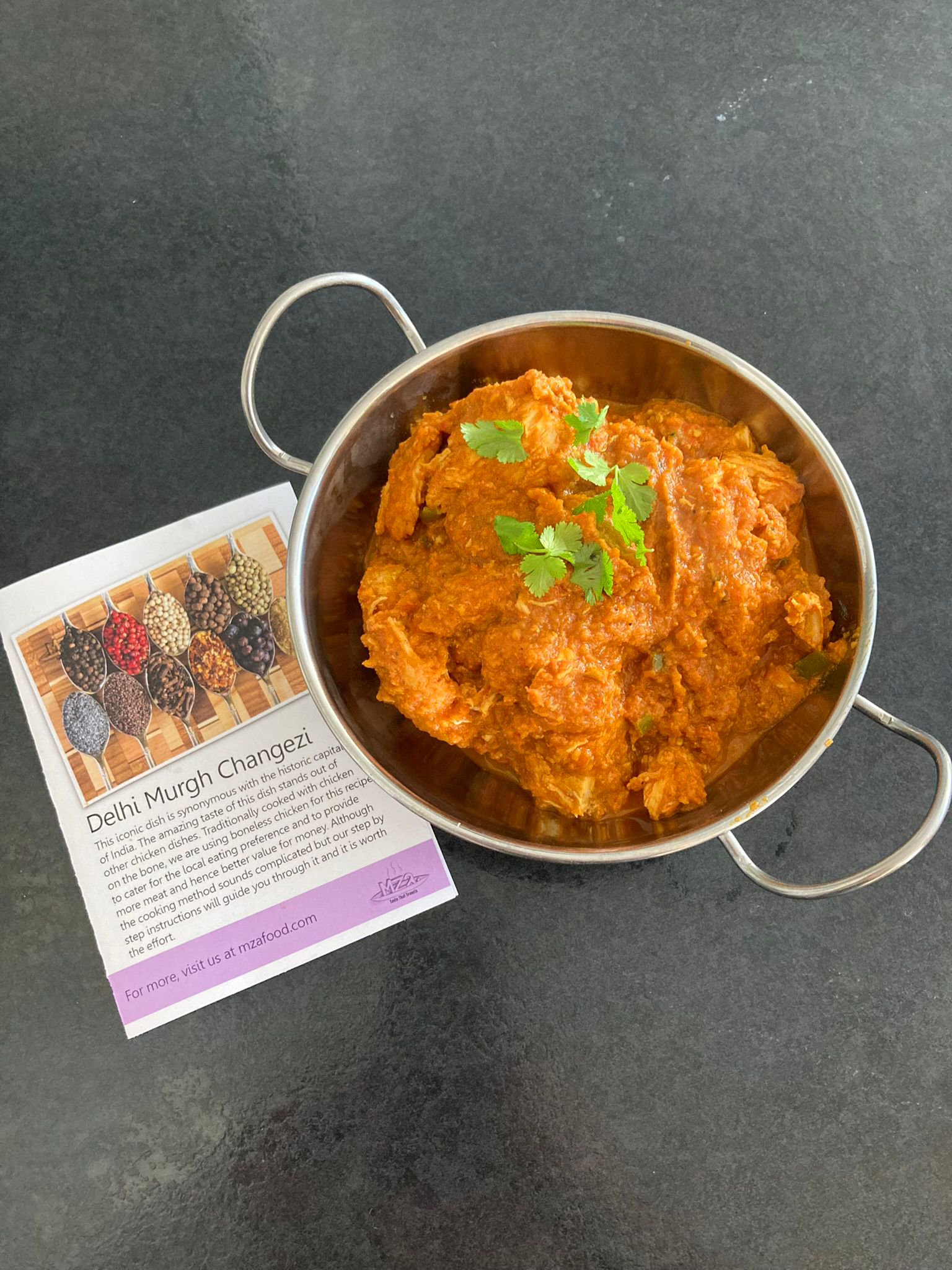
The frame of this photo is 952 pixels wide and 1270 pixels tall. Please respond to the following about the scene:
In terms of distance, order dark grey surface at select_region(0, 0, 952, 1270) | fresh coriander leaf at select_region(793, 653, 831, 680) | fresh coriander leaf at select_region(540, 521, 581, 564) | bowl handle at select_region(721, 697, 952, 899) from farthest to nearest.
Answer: dark grey surface at select_region(0, 0, 952, 1270)
fresh coriander leaf at select_region(793, 653, 831, 680)
bowl handle at select_region(721, 697, 952, 899)
fresh coriander leaf at select_region(540, 521, 581, 564)

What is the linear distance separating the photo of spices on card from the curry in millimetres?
537

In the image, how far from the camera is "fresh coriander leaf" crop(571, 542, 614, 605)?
1.68 meters

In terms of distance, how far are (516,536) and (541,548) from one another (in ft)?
0.20

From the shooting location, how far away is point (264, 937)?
2.26 meters

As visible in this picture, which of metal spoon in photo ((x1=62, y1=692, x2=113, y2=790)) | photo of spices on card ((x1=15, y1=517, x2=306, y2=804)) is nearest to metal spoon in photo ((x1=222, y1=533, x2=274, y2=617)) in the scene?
photo of spices on card ((x1=15, y1=517, x2=306, y2=804))

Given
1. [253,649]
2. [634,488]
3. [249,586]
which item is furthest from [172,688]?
[634,488]

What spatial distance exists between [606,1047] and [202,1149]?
108 centimetres

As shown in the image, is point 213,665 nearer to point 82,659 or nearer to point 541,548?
point 82,659

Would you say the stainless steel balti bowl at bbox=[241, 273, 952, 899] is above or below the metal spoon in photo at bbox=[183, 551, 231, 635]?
above

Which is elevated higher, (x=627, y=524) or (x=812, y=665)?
(x=627, y=524)

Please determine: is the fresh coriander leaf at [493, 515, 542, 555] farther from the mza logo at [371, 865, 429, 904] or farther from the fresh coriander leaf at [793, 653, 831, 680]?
the mza logo at [371, 865, 429, 904]

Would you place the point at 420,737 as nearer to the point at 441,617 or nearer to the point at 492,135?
the point at 441,617

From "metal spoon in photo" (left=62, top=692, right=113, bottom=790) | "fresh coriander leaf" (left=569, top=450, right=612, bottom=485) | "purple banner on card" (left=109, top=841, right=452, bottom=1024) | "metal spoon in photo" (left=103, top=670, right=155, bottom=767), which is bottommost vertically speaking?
"purple banner on card" (left=109, top=841, right=452, bottom=1024)

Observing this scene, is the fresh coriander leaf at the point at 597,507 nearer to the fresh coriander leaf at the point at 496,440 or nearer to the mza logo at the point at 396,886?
the fresh coriander leaf at the point at 496,440
